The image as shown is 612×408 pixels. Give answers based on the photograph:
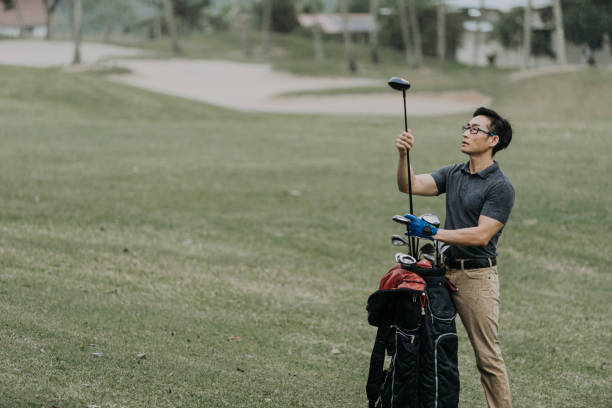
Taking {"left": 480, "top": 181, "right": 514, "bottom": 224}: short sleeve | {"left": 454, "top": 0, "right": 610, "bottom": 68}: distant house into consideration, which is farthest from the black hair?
{"left": 454, "top": 0, "right": 610, "bottom": 68}: distant house

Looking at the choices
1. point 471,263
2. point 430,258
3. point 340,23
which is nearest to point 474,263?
point 471,263

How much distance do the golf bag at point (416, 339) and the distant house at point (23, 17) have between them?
8266 centimetres

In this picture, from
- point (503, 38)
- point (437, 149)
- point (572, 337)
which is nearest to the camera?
point (572, 337)

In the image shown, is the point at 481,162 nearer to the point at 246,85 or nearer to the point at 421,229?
the point at 421,229

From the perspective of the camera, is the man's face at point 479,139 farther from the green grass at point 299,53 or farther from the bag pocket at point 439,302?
the green grass at point 299,53

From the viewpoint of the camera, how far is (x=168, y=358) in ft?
25.2

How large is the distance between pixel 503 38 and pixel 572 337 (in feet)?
239

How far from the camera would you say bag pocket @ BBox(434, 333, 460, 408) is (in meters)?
5.77

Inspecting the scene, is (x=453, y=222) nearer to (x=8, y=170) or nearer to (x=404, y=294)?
(x=404, y=294)

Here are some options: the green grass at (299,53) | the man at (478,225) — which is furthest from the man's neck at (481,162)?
the green grass at (299,53)

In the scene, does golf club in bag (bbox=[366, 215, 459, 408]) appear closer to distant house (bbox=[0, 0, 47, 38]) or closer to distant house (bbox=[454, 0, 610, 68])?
distant house (bbox=[454, 0, 610, 68])

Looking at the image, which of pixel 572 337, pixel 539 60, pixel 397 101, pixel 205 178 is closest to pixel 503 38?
pixel 539 60

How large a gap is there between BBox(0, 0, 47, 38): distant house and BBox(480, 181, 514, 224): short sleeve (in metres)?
82.6

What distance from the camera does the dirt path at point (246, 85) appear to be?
35469 mm
